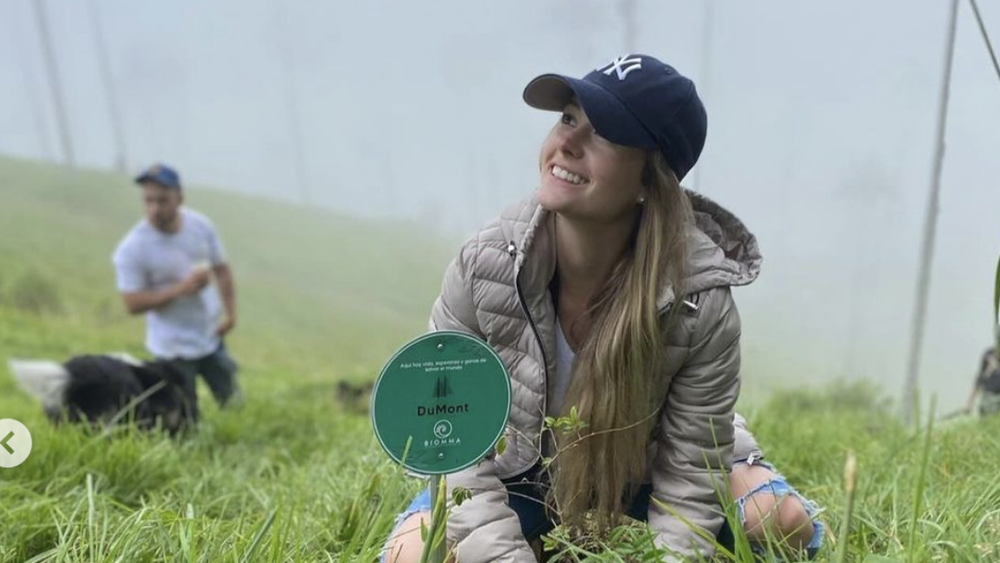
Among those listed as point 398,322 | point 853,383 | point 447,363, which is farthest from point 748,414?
point 398,322

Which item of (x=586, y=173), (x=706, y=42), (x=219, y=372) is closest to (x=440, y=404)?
(x=586, y=173)

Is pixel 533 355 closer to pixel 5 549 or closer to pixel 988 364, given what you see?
pixel 5 549

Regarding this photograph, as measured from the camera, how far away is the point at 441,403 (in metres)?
1.03

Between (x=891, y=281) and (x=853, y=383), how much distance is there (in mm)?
1695

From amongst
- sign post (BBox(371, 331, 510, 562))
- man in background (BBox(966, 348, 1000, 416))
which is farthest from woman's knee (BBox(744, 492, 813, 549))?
man in background (BBox(966, 348, 1000, 416))

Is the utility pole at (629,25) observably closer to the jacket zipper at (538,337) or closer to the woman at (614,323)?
the woman at (614,323)

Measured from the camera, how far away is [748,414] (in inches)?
106

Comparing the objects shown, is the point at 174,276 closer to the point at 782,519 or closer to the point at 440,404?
the point at 440,404

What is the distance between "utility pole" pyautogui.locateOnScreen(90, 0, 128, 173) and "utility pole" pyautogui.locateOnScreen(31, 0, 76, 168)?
96 cm

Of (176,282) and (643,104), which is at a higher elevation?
(643,104)

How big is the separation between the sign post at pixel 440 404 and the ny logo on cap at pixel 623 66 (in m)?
0.52

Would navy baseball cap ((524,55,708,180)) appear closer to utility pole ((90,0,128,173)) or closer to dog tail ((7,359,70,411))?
dog tail ((7,359,70,411))

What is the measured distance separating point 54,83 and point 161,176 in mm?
17419

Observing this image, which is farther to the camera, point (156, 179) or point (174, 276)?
point (174, 276)
